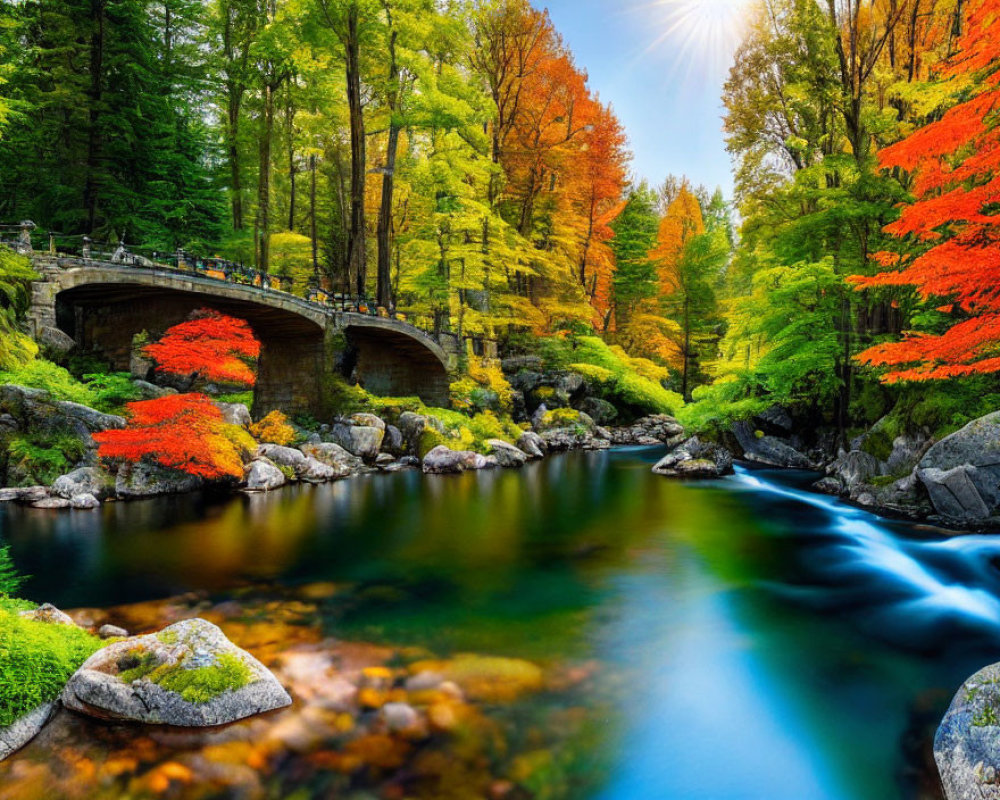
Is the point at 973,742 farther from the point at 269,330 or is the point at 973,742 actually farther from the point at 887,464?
the point at 269,330

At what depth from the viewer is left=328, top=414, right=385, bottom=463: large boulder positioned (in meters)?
20.2

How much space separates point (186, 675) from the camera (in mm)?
4758

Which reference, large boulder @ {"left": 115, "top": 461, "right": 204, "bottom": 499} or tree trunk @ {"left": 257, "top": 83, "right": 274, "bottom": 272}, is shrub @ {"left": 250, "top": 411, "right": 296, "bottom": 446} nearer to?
large boulder @ {"left": 115, "top": 461, "right": 204, "bottom": 499}

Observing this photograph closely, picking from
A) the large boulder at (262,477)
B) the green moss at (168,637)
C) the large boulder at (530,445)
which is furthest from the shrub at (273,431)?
the green moss at (168,637)

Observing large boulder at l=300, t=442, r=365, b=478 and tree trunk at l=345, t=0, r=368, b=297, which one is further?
tree trunk at l=345, t=0, r=368, b=297

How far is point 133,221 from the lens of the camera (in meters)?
23.1

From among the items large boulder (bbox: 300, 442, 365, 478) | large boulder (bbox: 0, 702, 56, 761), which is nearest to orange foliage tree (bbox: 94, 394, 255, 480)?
large boulder (bbox: 300, 442, 365, 478)

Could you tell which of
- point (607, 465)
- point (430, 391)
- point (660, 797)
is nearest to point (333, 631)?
point (660, 797)

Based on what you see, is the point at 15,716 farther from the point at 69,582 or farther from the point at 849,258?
the point at 849,258

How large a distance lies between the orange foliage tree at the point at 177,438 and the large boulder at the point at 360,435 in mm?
5229

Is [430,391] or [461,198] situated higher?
[461,198]

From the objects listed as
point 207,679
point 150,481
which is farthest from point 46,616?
point 150,481

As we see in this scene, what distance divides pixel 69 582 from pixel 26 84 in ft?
84.3

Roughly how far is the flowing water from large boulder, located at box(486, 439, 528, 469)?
595 centimetres
